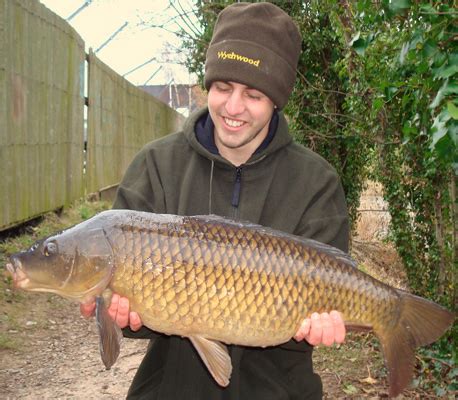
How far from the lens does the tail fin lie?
2.11 metres

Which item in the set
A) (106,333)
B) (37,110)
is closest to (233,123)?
(106,333)

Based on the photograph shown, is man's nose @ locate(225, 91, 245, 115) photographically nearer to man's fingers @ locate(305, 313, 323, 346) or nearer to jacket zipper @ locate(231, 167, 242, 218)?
jacket zipper @ locate(231, 167, 242, 218)

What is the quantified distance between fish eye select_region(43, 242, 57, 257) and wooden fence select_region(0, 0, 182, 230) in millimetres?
3175

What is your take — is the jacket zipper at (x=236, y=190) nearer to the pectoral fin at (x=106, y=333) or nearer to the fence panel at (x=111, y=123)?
the pectoral fin at (x=106, y=333)

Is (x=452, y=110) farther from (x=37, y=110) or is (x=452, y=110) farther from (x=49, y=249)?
(x=37, y=110)

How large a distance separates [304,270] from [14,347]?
2.63m

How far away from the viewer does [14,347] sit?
13.2 feet

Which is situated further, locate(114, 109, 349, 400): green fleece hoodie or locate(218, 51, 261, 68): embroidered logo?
locate(218, 51, 261, 68): embroidered logo

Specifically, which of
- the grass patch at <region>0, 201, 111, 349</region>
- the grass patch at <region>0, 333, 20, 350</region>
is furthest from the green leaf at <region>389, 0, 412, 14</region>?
the grass patch at <region>0, 333, 20, 350</region>

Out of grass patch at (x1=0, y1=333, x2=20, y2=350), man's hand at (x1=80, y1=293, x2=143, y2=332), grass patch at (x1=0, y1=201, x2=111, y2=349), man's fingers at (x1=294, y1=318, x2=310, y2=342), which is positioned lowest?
grass patch at (x1=0, y1=333, x2=20, y2=350)

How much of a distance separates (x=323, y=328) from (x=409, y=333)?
32 cm

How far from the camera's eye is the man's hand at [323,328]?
79.8 inches

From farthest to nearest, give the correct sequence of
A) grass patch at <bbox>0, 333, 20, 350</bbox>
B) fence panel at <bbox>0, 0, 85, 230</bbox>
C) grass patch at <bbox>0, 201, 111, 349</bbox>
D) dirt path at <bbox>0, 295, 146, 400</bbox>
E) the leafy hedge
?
fence panel at <bbox>0, 0, 85, 230</bbox> < grass patch at <bbox>0, 201, 111, 349</bbox> < grass patch at <bbox>0, 333, 20, 350</bbox> < dirt path at <bbox>0, 295, 146, 400</bbox> < the leafy hedge

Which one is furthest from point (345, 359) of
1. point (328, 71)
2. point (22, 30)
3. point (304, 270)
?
point (22, 30)
